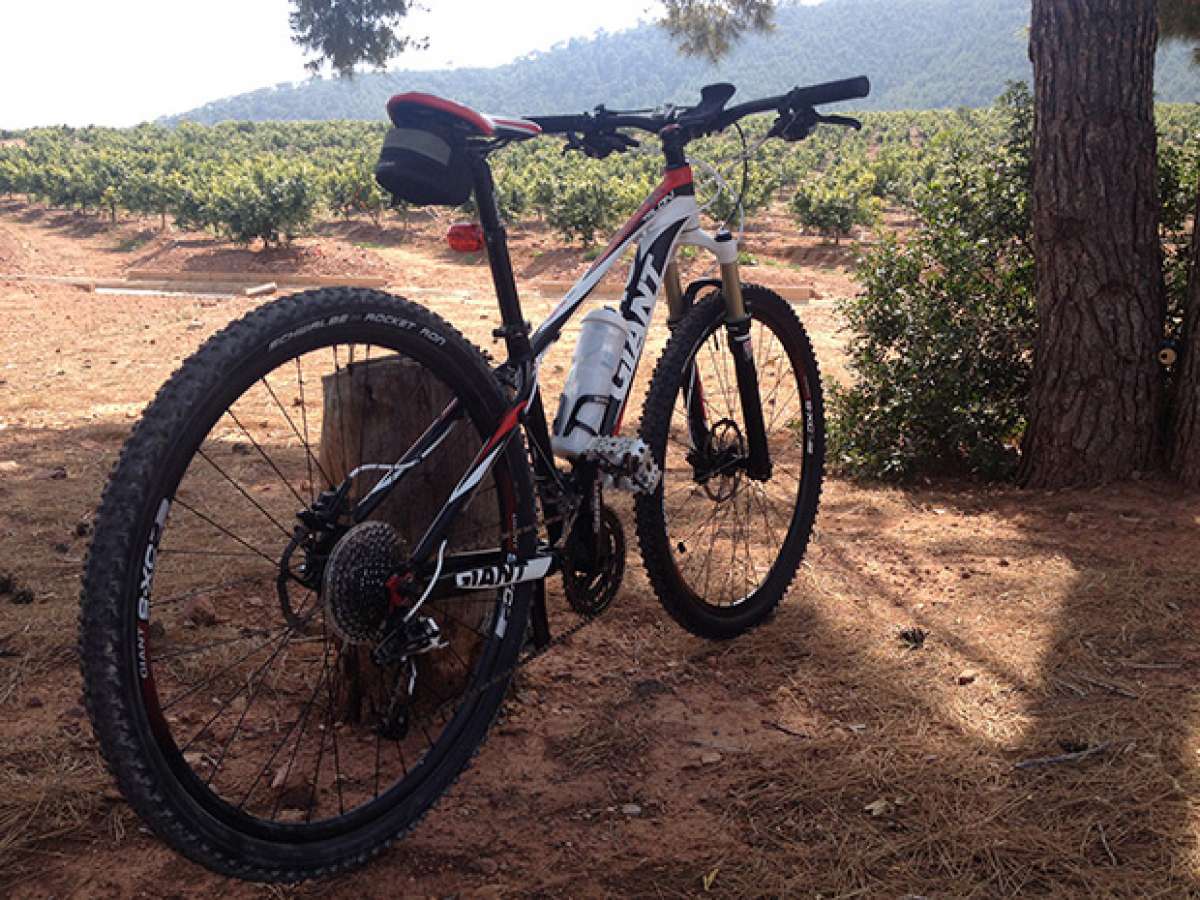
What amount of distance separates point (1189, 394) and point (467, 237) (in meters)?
3.50

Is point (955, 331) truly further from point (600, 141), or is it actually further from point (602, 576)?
point (602, 576)

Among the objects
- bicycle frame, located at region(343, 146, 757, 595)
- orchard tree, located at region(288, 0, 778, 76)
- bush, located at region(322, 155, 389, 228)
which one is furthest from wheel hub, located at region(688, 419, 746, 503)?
bush, located at region(322, 155, 389, 228)

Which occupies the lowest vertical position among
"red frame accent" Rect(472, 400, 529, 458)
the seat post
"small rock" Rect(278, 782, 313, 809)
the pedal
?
"small rock" Rect(278, 782, 313, 809)

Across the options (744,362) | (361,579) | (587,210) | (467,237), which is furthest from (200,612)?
(587,210)

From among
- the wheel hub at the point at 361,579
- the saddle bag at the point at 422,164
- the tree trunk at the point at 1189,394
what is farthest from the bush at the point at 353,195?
the wheel hub at the point at 361,579

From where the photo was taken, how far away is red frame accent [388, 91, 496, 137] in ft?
7.30

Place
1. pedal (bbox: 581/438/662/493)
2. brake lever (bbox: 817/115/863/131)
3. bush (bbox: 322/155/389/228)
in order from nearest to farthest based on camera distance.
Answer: pedal (bbox: 581/438/662/493)
brake lever (bbox: 817/115/863/131)
bush (bbox: 322/155/389/228)

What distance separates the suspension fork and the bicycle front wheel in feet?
0.10

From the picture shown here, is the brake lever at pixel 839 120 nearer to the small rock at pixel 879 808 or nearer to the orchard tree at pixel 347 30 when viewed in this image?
the small rock at pixel 879 808

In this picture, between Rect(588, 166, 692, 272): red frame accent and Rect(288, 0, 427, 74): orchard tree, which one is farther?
Rect(288, 0, 427, 74): orchard tree

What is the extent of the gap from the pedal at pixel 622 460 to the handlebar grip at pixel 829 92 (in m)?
1.15

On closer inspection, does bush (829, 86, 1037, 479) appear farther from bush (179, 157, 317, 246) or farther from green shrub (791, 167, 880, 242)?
bush (179, 157, 317, 246)

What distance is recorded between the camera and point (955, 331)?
529cm

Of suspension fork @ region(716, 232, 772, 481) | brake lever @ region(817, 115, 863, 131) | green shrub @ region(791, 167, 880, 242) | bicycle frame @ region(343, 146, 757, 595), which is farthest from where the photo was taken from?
green shrub @ region(791, 167, 880, 242)
